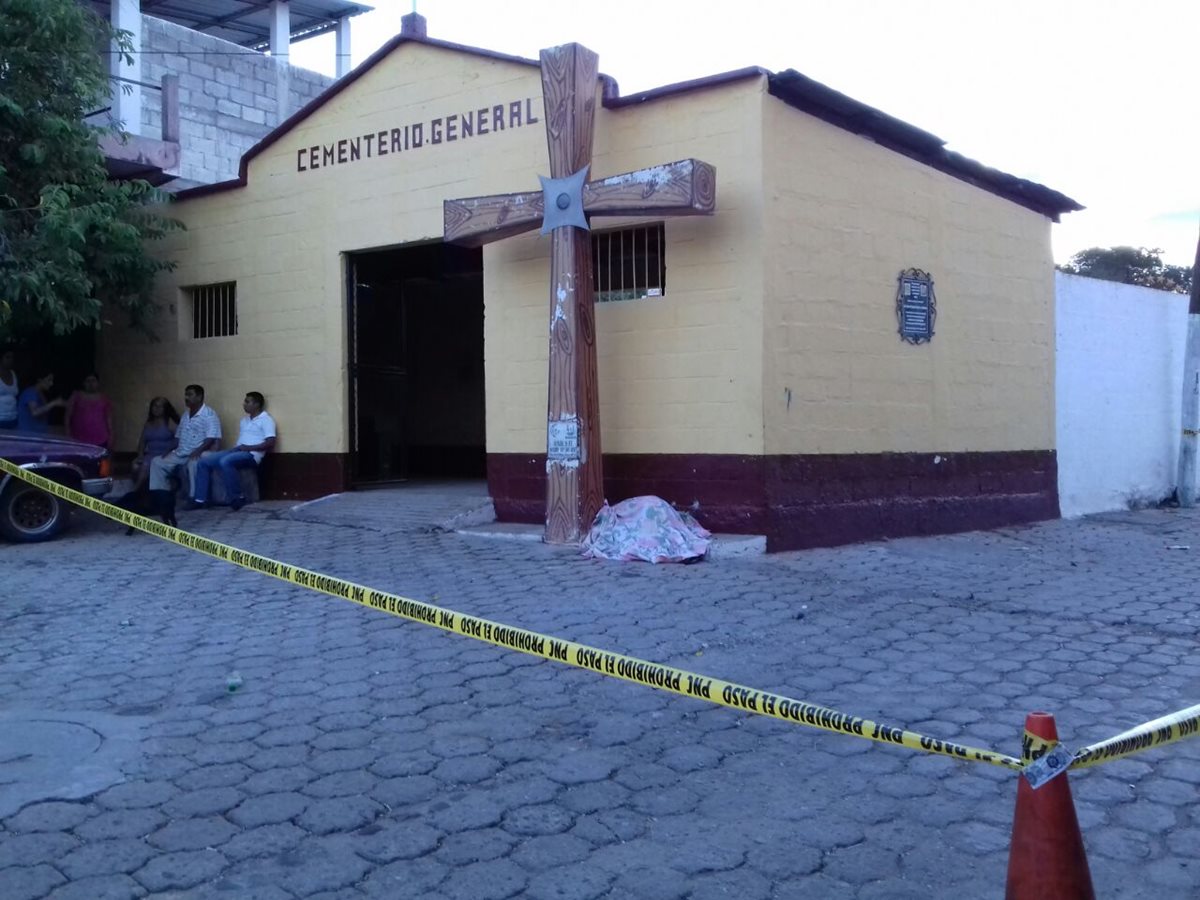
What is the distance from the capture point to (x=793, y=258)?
344 inches

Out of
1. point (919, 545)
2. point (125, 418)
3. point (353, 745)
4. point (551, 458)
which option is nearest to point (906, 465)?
point (919, 545)

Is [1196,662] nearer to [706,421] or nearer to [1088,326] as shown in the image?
[706,421]

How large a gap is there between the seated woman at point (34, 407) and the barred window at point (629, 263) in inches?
243

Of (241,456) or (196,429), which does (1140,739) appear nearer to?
(241,456)

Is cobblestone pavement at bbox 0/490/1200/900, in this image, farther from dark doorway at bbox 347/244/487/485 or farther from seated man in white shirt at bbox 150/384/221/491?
dark doorway at bbox 347/244/487/485

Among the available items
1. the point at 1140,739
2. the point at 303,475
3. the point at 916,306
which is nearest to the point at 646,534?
the point at 916,306

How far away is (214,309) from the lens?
12570mm

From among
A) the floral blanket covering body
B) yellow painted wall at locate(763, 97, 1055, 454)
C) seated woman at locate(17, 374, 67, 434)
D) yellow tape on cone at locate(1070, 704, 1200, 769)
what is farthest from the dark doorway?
yellow tape on cone at locate(1070, 704, 1200, 769)

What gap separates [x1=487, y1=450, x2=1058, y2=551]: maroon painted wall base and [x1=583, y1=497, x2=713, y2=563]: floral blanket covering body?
37cm

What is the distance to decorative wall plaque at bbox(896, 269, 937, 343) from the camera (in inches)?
385

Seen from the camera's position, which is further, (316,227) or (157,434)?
(157,434)

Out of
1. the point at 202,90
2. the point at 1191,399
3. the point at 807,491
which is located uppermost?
the point at 202,90

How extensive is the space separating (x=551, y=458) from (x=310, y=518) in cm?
307

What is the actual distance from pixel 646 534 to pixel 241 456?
5085mm
